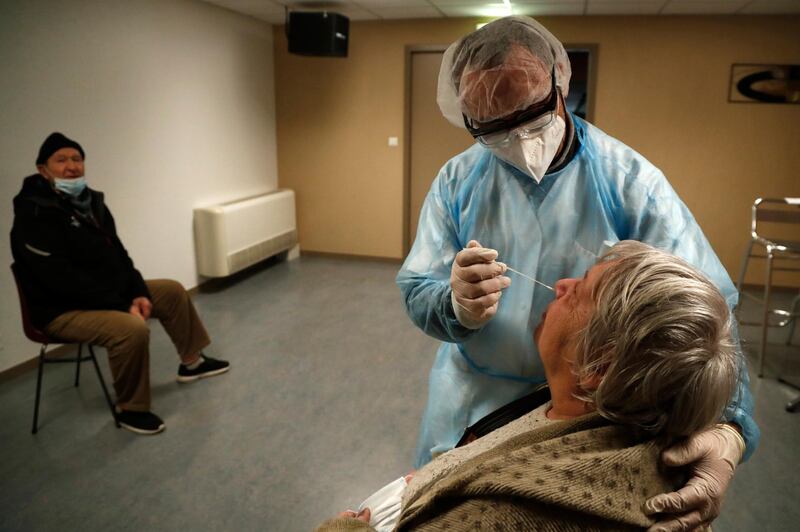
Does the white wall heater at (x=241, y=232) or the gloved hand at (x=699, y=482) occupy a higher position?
the gloved hand at (x=699, y=482)

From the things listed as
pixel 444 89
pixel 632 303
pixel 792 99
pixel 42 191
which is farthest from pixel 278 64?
pixel 632 303

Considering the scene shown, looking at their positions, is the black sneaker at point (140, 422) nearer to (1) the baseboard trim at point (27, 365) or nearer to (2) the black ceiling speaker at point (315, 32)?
(1) the baseboard trim at point (27, 365)

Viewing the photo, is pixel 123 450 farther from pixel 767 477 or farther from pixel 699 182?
pixel 699 182

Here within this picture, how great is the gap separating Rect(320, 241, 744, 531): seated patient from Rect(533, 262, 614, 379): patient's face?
2cm

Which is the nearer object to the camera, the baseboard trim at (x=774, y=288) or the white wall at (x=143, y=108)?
the white wall at (x=143, y=108)

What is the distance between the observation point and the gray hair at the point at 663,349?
821mm

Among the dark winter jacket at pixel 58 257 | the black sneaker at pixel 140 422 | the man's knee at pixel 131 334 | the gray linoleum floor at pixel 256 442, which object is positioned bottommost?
the gray linoleum floor at pixel 256 442

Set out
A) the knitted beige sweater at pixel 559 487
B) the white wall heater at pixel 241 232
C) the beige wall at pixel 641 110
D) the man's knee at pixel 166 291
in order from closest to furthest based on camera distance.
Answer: the knitted beige sweater at pixel 559 487 → the man's knee at pixel 166 291 → the white wall heater at pixel 241 232 → the beige wall at pixel 641 110

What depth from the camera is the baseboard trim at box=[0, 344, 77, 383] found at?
125 inches

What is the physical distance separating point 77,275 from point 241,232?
236cm

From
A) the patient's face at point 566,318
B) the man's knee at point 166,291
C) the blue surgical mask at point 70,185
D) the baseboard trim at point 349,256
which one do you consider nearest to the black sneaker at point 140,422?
the man's knee at point 166,291

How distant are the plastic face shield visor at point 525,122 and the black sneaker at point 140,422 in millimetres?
2217

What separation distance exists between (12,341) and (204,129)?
2270mm

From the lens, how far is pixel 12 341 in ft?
10.5
